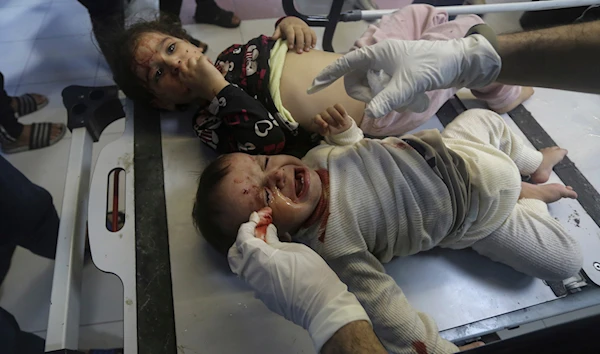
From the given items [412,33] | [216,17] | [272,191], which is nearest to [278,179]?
[272,191]

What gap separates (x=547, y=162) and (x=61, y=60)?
1874 millimetres

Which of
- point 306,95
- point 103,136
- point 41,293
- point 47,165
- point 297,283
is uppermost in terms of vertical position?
point 306,95

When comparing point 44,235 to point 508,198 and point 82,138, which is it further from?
point 508,198

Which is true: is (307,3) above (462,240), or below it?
above

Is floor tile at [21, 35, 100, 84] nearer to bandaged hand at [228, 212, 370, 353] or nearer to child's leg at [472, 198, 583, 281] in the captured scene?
bandaged hand at [228, 212, 370, 353]

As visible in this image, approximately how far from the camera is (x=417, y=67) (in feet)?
2.42

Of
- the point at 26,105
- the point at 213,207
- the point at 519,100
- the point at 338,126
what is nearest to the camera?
the point at 213,207

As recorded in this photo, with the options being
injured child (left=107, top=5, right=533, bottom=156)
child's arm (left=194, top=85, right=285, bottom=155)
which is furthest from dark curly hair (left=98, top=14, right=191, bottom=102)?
child's arm (left=194, top=85, right=285, bottom=155)

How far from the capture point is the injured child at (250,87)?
3.36 ft

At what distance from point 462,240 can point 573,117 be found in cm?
72

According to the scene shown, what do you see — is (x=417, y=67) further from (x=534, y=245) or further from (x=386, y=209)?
(x=534, y=245)

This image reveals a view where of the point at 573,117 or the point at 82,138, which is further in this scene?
the point at 573,117

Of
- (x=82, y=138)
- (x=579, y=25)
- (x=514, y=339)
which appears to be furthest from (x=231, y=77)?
(x=514, y=339)

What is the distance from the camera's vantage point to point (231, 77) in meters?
1.15
